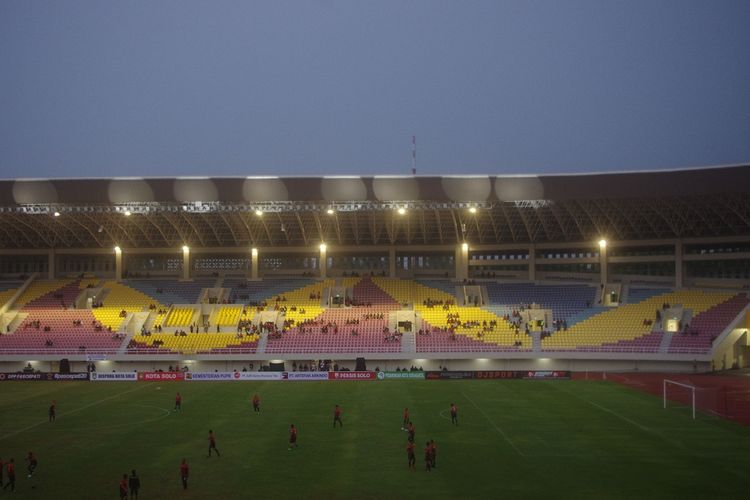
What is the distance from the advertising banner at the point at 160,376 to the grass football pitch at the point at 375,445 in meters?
7.23

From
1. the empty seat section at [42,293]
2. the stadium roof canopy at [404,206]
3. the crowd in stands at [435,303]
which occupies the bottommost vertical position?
the crowd in stands at [435,303]

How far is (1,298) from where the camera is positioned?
237 feet

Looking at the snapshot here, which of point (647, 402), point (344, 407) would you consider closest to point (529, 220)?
point (647, 402)

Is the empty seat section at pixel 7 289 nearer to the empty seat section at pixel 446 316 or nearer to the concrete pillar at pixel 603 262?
the empty seat section at pixel 446 316

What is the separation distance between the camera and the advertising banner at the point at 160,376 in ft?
181

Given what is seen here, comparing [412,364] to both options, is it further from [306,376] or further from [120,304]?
[120,304]

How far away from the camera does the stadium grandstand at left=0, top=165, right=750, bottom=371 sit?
58406 millimetres

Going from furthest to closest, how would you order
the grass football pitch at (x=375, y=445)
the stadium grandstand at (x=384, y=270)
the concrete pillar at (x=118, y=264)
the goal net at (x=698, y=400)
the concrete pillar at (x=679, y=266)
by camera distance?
the concrete pillar at (x=118, y=264) < the concrete pillar at (x=679, y=266) < the stadium grandstand at (x=384, y=270) < the goal net at (x=698, y=400) < the grass football pitch at (x=375, y=445)

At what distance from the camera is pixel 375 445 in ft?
101

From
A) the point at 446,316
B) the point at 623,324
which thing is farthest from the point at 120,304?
the point at 623,324

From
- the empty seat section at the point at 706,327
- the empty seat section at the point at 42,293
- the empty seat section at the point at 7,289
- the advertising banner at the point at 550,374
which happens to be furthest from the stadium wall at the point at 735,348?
the empty seat section at the point at 7,289

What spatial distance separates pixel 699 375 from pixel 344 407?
2792cm

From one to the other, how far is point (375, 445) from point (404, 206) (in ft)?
105

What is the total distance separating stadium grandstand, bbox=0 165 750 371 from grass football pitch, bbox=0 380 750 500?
13.1 meters
